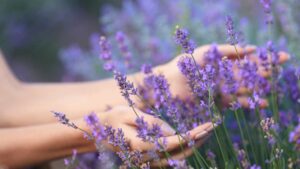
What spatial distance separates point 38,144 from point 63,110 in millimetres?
292

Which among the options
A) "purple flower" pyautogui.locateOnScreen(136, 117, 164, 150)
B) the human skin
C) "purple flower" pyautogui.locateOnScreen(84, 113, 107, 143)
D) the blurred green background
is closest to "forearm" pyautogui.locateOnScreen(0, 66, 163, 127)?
the human skin

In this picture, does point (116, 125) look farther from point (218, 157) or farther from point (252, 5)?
point (252, 5)

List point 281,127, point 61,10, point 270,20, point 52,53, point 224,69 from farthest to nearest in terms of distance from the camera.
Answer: point 61,10 < point 52,53 < point 281,127 < point 270,20 < point 224,69

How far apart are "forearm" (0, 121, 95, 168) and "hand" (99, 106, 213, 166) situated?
11 centimetres

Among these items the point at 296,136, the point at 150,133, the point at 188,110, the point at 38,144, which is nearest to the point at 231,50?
the point at 188,110

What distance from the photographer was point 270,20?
142cm

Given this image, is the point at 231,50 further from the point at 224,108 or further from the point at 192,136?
the point at 192,136

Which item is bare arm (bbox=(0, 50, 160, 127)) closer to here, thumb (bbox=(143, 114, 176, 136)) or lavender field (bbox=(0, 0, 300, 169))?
lavender field (bbox=(0, 0, 300, 169))

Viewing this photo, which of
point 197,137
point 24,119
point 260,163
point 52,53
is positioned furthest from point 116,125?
point 52,53

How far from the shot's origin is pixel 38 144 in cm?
152

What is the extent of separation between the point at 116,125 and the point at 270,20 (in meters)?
0.48

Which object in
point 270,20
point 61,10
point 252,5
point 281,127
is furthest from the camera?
point 61,10

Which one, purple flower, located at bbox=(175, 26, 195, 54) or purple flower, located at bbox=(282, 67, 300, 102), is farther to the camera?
purple flower, located at bbox=(282, 67, 300, 102)

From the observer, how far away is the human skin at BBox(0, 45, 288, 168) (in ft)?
4.66
